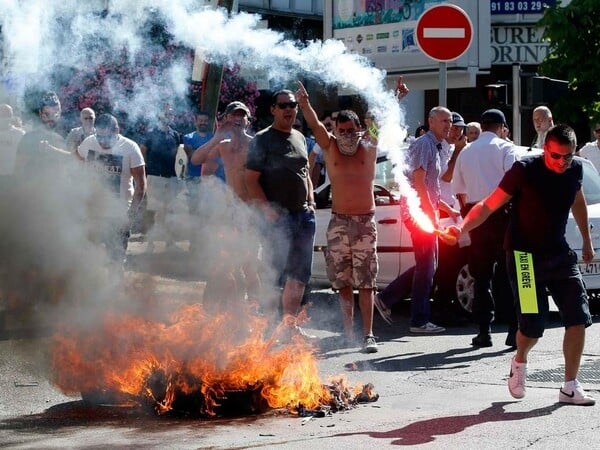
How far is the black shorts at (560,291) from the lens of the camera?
7395mm

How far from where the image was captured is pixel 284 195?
9359 millimetres

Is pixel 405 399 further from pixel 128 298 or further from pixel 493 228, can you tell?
pixel 493 228

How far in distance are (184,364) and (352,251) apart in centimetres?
287

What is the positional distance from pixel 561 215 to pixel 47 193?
351 centimetres

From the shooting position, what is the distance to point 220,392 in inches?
272

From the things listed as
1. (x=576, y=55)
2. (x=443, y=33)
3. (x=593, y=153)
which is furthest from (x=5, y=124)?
(x=576, y=55)

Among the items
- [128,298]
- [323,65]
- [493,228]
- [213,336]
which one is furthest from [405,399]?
[323,65]

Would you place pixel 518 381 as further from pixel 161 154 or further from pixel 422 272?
pixel 161 154

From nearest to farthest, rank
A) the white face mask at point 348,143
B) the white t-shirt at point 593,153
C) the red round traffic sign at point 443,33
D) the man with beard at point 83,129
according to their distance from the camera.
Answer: the white face mask at point 348,143 < the man with beard at point 83,129 < the red round traffic sign at point 443,33 < the white t-shirt at point 593,153

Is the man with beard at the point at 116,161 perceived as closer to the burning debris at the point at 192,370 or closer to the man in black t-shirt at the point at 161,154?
the man in black t-shirt at the point at 161,154

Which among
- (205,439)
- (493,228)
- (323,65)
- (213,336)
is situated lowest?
(205,439)

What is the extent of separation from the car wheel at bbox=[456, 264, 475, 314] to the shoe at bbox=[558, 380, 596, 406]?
3.96 m

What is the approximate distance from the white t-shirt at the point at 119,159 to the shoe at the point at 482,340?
310 centimetres

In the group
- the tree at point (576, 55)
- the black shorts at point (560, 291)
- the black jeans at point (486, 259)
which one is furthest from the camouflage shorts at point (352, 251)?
the tree at point (576, 55)
